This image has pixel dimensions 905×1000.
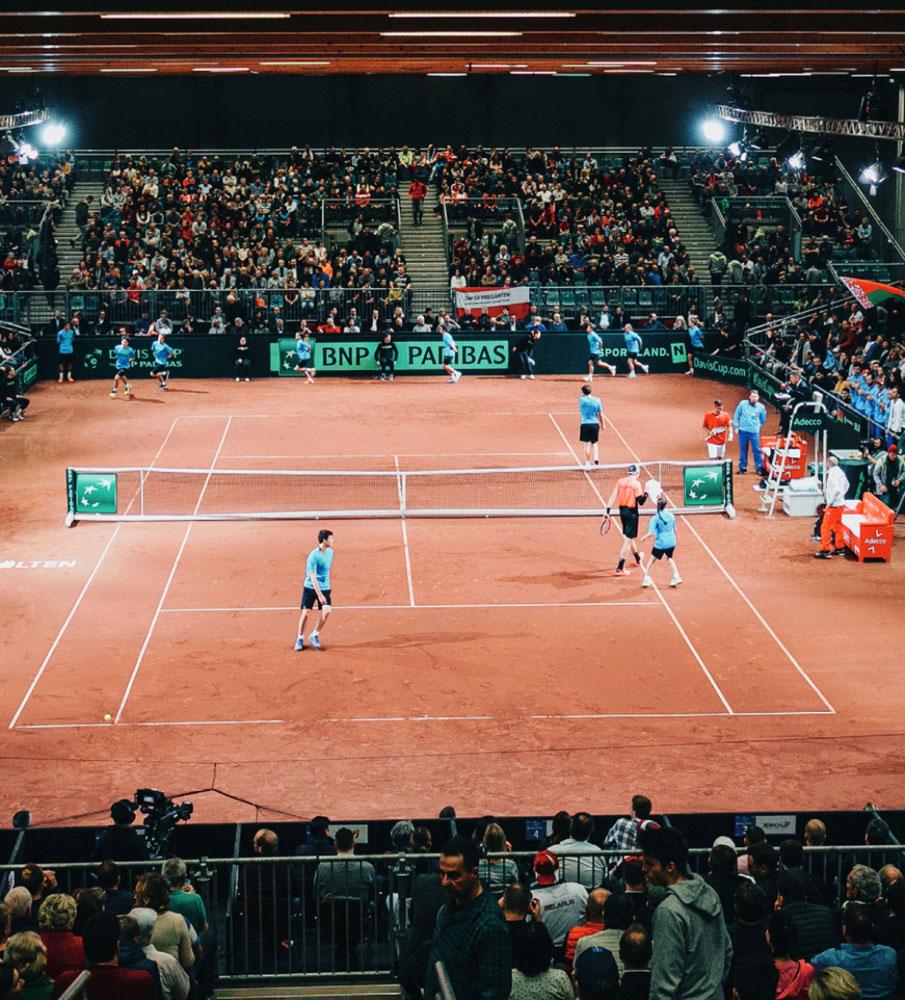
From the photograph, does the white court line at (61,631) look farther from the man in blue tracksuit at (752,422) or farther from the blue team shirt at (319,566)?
the man in blue tracksuit at (752,422)

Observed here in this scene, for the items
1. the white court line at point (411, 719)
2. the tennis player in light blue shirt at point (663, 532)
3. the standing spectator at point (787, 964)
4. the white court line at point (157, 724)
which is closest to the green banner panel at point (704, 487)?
the tennis player in light blue shirt at point (663, 532)

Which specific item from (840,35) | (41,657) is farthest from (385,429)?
(840,35)

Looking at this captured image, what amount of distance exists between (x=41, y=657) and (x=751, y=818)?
450 inches

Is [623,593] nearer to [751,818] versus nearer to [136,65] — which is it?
[751,818]

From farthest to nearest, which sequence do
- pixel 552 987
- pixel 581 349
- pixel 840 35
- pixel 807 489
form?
1. pixel 581 349
2. pixel 807 489
3. pixel 840 35
4. pixel 552 987

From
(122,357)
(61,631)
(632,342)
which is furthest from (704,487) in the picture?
(122,357)

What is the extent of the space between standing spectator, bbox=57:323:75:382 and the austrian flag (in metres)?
22.0

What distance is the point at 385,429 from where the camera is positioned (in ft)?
117

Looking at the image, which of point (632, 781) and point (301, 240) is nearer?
point (632, 781)

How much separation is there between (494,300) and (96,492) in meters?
20.1

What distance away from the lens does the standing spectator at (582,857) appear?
11794mm

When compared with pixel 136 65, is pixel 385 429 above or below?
below

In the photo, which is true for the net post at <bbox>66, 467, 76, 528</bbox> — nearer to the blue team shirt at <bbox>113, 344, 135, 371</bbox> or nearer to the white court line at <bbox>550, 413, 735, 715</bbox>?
the white court line at <bbox>550, 413, 735, 715</bbox>

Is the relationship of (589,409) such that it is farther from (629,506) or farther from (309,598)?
(309,598)
